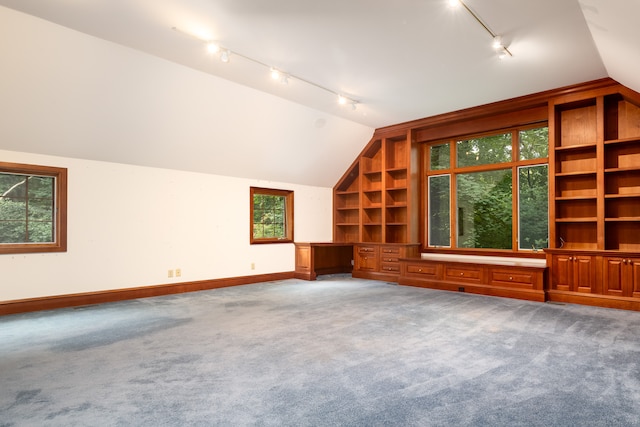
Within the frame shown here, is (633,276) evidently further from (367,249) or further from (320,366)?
(320,366)

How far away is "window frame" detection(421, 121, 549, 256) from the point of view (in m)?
6.07

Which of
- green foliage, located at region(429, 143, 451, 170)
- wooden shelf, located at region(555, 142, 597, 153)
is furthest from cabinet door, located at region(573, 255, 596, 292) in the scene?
green foliage, located at region(429, 143, 451, 170)

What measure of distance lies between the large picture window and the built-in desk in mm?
1992

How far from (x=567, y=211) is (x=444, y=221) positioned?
79.8 inches

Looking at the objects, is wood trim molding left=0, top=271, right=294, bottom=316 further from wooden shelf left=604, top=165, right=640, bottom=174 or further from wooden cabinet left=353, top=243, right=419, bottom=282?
wooden shelf left=604, top=165, right=640, bottom=174

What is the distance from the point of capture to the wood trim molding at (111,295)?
4.43 meters

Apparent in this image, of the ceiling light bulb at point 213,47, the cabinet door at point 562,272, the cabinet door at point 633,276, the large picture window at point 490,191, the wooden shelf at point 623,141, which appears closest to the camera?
the ceiling light bulb at point 213,47

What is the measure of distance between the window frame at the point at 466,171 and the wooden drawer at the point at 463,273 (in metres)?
0.72

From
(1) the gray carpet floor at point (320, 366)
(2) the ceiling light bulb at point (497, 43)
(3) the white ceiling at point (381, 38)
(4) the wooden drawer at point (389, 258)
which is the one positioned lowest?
(1) the gray carpet floor at point (320, 366)

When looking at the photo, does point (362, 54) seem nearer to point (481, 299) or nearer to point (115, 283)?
point (481, 299)

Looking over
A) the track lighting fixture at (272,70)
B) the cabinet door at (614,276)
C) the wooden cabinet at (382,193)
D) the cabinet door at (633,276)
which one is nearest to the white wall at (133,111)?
the track lighting fixture at (272,70)

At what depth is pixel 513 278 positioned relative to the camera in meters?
5.45

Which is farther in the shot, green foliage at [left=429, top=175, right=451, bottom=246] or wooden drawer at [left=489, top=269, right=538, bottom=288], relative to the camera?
green foliage at [left=429, top=175, right=451, bottom=246]

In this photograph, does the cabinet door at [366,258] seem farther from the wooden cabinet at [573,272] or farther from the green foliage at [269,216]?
the wooden cabinet at [573,272]
